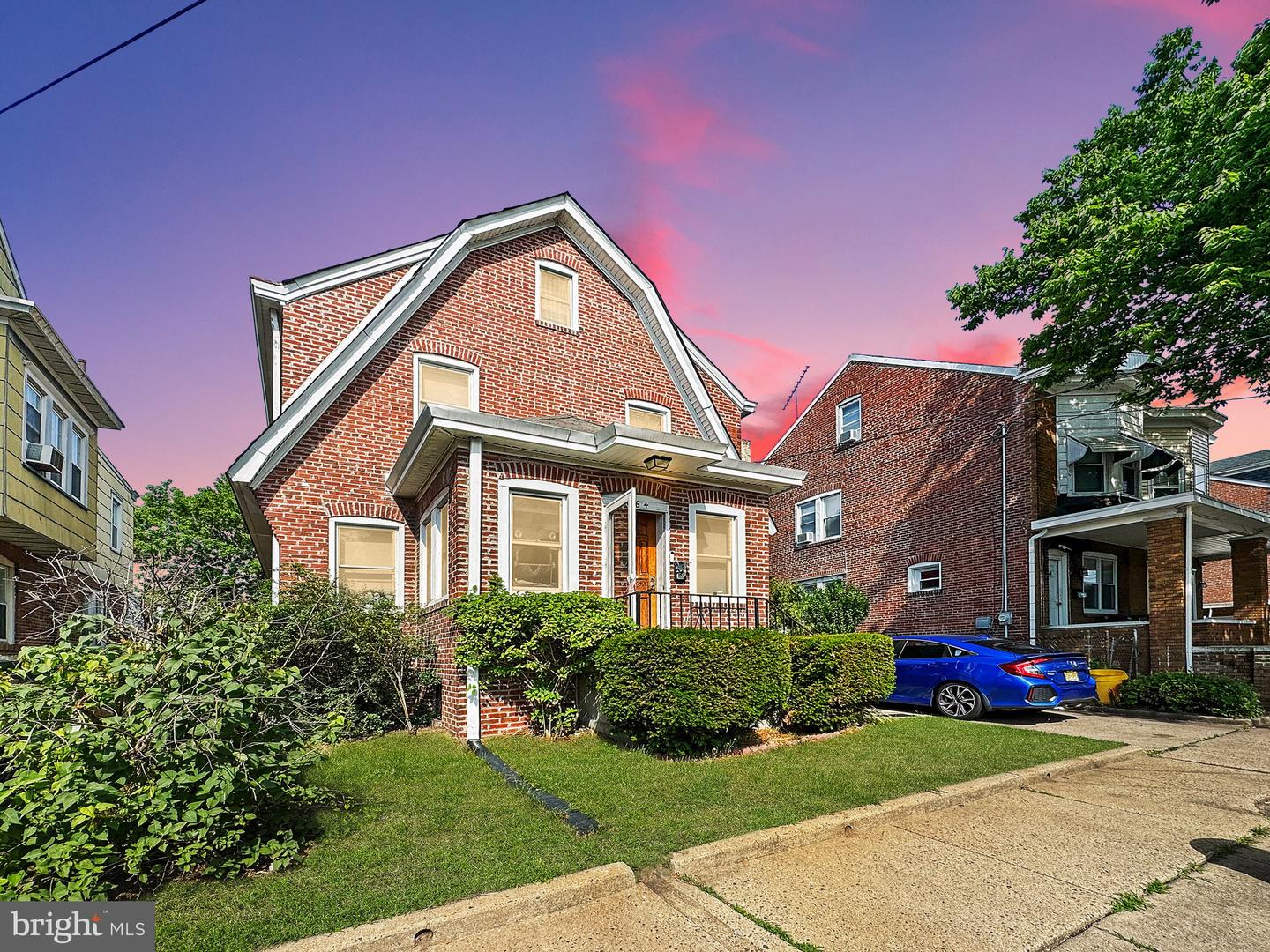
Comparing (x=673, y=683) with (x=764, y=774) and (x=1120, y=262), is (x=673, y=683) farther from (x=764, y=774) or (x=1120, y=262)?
(x=1120, y=262)

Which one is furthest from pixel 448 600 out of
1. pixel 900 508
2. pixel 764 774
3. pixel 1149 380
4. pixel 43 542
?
pixel 900 508

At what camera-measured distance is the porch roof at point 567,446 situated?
886 cm

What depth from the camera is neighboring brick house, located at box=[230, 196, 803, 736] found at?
9.34 m

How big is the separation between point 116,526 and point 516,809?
2055cm

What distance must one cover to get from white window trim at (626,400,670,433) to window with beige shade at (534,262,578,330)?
1.97m

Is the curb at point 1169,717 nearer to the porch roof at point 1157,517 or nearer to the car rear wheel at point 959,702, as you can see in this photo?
the car rear wheel at point 959,702

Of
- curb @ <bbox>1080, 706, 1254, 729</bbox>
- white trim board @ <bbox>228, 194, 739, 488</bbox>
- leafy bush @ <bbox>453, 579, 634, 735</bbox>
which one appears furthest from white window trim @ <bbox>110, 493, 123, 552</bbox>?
curb @ <bbox>1080, 706, 1254, 729</bbox>

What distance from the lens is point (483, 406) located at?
1288 cm

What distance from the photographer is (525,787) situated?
627 cm

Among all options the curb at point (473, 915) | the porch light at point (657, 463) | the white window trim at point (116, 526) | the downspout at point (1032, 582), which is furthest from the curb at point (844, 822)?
the white window trim at point (116, 526)

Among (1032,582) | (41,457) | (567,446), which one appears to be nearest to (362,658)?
(567,446)

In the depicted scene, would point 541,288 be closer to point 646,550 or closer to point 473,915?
point 646,550

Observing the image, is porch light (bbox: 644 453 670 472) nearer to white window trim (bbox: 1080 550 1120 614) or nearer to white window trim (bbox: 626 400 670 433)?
white window trim (bbox: 626 400 670 433)

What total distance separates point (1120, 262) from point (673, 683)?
11242mm
